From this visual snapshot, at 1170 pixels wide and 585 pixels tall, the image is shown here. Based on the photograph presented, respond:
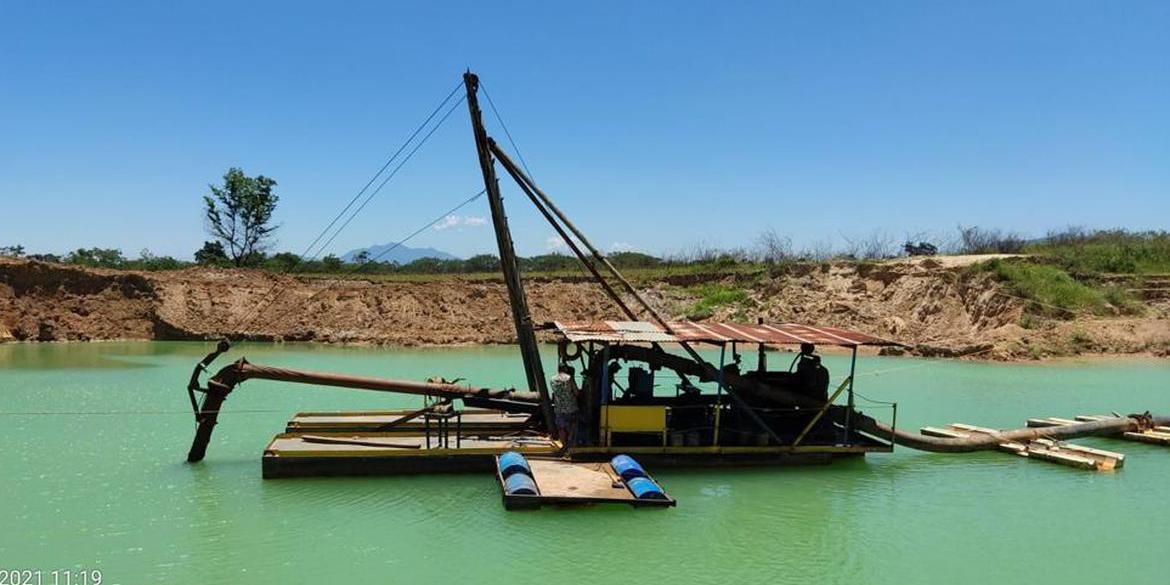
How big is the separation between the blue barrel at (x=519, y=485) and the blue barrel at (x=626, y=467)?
1418 millimetres

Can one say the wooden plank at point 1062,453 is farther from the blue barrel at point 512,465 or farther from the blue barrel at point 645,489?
the blue barrel at point 512,465

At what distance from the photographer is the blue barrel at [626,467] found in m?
12.0

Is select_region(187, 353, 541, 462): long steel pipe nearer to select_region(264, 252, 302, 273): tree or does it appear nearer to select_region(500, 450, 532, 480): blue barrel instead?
select_region(500, 450, 532, 480): blue barrel

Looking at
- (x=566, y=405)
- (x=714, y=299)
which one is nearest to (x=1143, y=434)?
(x=566, y=405)

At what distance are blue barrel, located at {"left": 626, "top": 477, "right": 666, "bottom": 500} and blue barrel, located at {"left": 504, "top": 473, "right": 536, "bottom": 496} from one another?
1.44 metres

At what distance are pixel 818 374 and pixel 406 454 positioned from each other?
23.9 ft

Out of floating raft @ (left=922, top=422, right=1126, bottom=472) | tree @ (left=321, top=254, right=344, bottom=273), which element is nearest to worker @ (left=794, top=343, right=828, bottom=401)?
floating raft @ (left=922, top=422, right=1126, bottom=472)

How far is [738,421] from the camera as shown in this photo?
1462cm

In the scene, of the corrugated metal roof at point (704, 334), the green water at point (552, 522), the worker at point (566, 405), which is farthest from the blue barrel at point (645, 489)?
the corrugated metal roof at point (704, 334)

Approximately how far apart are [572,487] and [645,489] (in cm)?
107

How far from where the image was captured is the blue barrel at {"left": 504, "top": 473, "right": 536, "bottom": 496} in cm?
1113

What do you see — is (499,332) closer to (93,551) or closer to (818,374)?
(818,374)

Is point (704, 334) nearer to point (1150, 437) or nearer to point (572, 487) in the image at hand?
point (572, 487)

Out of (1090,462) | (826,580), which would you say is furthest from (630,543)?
(1090,462)
